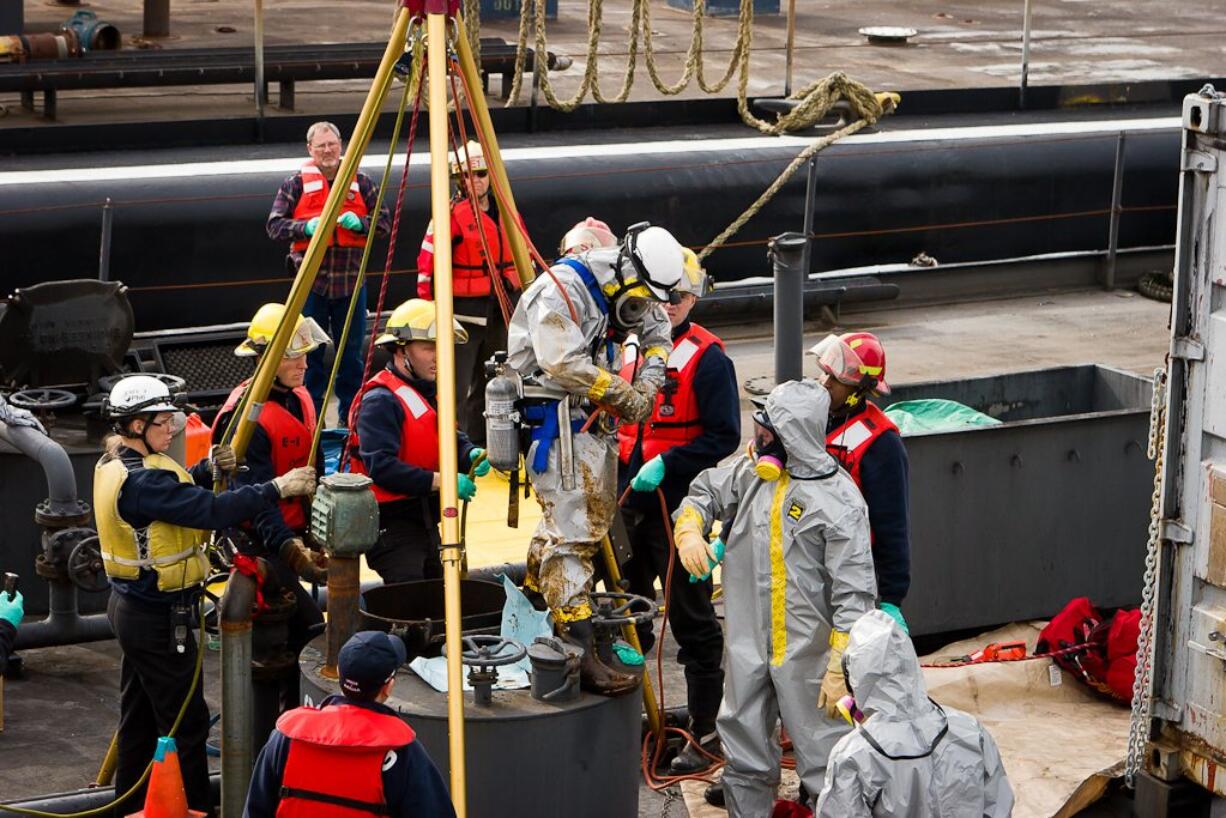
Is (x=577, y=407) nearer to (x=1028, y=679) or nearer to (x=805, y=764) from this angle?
(x=805, y=764)

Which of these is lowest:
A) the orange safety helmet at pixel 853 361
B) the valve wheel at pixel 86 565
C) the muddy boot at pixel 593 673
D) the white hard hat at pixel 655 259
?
the valve wheel at pixel 86 565

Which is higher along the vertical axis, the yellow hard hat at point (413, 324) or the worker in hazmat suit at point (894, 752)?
the yellow hard hat at point (413, 324)

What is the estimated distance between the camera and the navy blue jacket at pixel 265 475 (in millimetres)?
7379

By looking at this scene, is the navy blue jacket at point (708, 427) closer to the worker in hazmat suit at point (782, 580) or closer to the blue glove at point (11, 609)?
the worker in hazmat suit at point (782, 580)

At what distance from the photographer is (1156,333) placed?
1501 centimetres

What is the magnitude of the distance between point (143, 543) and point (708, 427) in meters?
2.26

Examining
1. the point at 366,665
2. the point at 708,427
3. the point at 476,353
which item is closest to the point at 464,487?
the point at 708,427

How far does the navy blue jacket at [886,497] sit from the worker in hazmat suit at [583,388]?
793 millimetres

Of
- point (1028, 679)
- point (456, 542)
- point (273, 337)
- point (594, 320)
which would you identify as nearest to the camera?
point (456, 542)

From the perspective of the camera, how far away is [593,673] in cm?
672

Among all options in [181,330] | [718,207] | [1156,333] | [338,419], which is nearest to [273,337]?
[338,419]

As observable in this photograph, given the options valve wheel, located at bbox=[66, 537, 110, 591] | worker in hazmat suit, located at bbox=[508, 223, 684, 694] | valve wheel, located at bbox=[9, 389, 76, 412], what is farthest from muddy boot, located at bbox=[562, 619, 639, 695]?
valve wheel, located at bbox=[9, 389, 76, 412]

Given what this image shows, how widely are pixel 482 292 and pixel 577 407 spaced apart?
4274mm

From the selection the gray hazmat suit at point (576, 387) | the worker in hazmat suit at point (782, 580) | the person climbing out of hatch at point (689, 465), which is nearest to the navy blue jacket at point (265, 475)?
the gray hazmat suit at point (576, 387)
